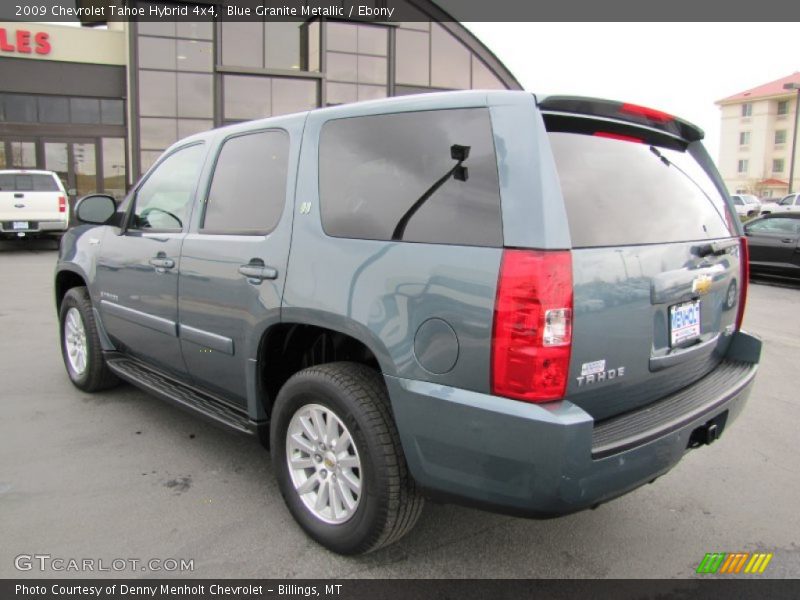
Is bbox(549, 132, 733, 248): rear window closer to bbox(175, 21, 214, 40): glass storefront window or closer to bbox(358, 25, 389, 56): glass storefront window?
bbox(175, 21, 214, 40): glass storefront window

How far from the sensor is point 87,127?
72.6 ft

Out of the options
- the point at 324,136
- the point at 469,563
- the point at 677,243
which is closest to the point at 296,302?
the point at 324,136

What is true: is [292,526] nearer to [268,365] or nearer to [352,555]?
[352,555]

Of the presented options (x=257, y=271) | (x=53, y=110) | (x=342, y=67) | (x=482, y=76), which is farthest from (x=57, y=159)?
(x=257, y=271)

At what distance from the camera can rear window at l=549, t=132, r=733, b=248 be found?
236 cm

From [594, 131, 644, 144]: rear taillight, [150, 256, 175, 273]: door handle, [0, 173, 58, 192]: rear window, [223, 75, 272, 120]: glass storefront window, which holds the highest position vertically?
[223, 75, 272, 120]: glass storefront window

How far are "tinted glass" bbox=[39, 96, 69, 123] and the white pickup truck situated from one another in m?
7.25

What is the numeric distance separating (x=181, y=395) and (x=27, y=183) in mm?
14773

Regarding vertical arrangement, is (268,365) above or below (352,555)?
above

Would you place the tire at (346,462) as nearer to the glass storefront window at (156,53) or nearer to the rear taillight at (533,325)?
the rear taillight at (533,325)

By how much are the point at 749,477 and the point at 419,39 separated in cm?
2421

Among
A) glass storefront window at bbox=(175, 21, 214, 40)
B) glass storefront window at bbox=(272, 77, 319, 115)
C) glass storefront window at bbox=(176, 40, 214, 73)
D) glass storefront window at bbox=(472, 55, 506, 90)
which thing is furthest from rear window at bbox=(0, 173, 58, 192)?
glass storefront window at bbox=(472, 55, 506, 90)

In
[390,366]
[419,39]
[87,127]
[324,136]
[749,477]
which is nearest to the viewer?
[390,366]

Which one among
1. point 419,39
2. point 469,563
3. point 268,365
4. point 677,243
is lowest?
point 469,563
